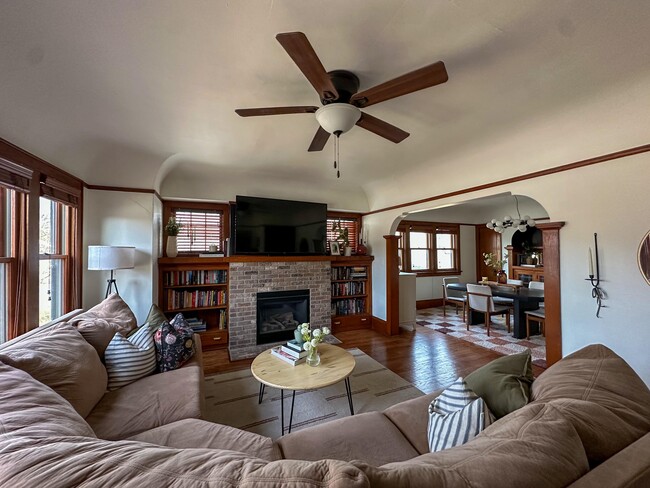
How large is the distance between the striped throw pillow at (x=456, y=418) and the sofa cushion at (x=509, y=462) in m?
0.27

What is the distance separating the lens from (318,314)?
4.42 meters

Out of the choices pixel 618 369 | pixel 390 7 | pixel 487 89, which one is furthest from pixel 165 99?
pixel 618 369

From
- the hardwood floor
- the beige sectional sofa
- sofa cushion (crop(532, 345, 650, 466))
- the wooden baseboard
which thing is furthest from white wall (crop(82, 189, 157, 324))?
the wooden baseboard

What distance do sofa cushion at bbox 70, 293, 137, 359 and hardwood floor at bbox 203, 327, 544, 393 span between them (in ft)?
4.03

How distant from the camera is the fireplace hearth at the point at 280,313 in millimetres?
4113

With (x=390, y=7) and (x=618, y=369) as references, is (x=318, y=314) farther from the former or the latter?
(x=390, y=7)

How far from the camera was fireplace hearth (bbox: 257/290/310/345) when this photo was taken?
Result: 4113 millimetres

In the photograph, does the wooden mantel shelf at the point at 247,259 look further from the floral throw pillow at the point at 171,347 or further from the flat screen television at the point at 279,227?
the floral throw pillow at the point at 171,347

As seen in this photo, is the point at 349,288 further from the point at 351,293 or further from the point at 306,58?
the point at 306,58

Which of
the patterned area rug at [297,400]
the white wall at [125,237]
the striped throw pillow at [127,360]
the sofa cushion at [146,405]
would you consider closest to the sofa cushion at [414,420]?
the patterned area rug at [297,400]

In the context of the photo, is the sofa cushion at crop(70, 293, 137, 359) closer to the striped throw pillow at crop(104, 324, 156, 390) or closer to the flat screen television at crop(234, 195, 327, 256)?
the striped throw pillow at crop(104, 324, 156, 390)

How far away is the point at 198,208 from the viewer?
4.23 meters

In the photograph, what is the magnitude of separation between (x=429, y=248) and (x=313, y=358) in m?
5.45

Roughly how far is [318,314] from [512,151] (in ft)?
10.9
